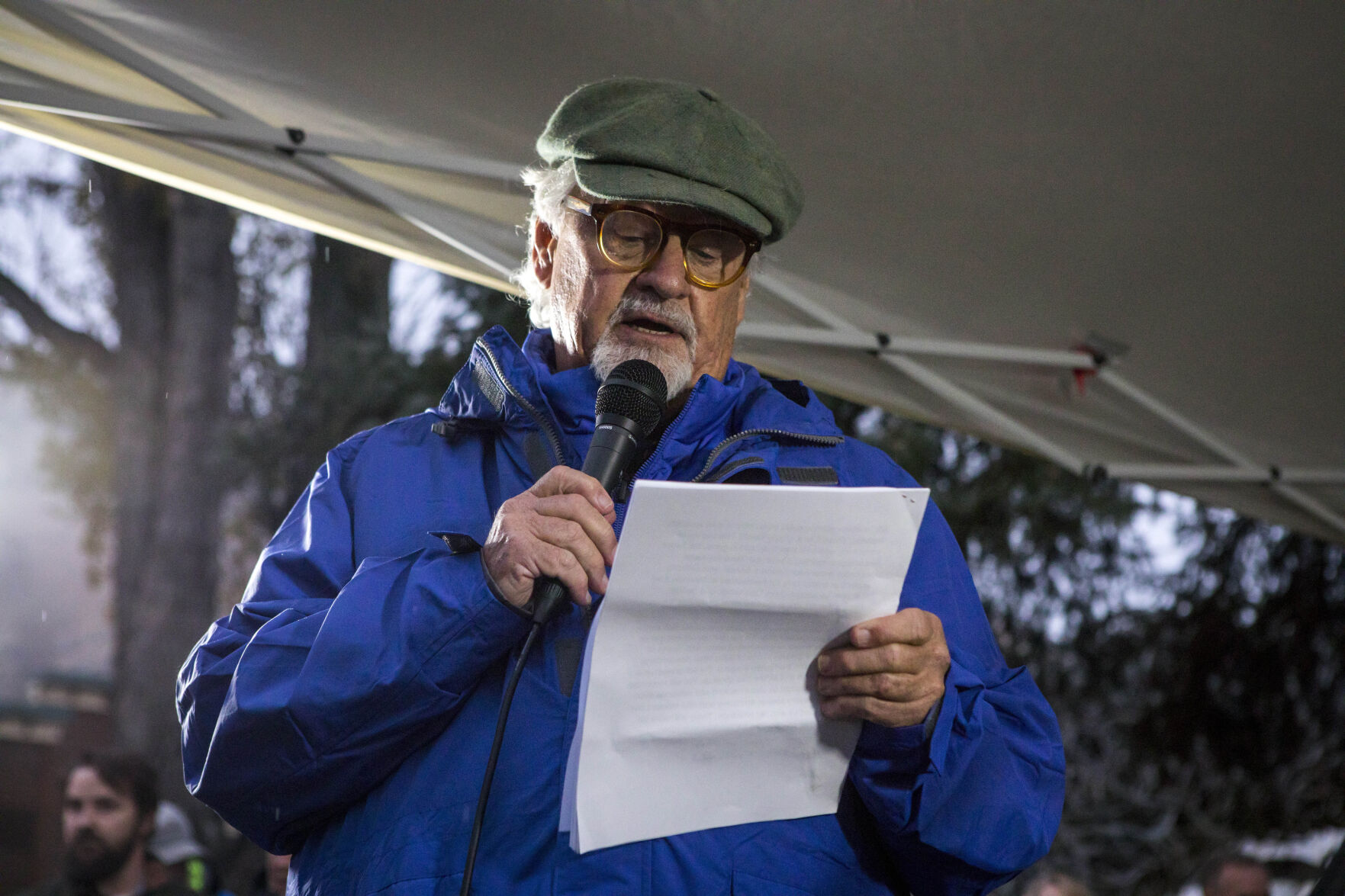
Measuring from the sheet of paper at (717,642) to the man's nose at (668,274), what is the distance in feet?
2.25

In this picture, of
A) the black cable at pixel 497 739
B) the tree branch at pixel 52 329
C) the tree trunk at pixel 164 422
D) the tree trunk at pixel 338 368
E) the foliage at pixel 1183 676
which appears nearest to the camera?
the black cable at pixel 497 739

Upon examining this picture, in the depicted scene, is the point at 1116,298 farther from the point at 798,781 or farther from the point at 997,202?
the point at 798,781

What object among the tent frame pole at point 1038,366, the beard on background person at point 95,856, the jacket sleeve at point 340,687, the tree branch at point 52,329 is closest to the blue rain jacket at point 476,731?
the jacket sleeve at point 340,687

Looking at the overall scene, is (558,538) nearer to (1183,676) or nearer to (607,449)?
(607,449)

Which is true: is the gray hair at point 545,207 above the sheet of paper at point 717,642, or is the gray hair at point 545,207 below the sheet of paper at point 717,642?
above

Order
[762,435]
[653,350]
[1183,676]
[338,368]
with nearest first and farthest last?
[762,435] → [653,350] → [1183,676] → [338,368]

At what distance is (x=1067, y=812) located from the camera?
830 centimetres

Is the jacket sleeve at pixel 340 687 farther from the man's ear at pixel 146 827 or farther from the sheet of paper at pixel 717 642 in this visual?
the man's ear at pixel 146 827

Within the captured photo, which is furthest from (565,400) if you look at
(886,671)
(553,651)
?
(886,671)

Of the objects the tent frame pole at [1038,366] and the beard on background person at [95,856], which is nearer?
the tent frame pole at [1038,366]

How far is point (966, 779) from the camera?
1.61 metres

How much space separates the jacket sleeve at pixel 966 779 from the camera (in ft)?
5.16

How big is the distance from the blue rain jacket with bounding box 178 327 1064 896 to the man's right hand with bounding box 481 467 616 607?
0.17 ft

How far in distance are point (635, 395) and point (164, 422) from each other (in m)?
9.37
